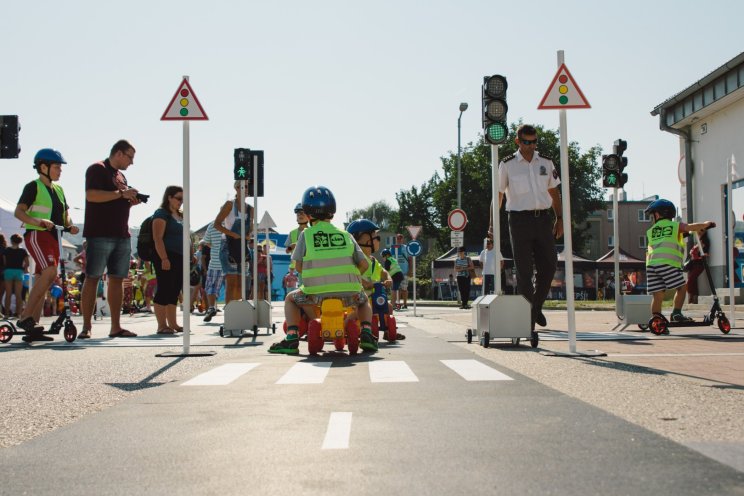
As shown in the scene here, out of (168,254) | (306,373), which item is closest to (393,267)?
(168,254)

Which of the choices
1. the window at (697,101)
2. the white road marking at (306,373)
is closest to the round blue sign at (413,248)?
the window at (697,101)

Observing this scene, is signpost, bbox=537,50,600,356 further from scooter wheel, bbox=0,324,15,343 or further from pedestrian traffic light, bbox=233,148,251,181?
scooter wheel, bbox=0,324,15,343

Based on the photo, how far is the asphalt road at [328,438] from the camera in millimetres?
2914

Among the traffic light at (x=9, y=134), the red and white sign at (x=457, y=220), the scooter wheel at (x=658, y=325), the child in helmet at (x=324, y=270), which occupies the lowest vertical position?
the scooter wheel at (x=658, y=325)

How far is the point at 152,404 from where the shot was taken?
484 centimetres

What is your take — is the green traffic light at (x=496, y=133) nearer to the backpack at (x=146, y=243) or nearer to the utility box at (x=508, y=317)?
the utility box at (x=508, y=317)

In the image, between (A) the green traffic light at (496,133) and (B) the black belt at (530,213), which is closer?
(A) the green traffic light at (496,133)

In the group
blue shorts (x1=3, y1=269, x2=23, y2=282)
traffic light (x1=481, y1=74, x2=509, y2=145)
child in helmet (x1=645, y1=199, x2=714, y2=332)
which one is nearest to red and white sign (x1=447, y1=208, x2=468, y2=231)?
child in helmet (x1=645, y1=199, x2=714, y2=332)

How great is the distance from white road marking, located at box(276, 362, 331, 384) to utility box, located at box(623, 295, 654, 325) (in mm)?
5942

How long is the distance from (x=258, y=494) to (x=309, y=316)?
5.82 m

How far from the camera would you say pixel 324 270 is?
26.5ft

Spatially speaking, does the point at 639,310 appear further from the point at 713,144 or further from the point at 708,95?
the point at 713,144

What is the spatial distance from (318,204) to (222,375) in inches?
99.5

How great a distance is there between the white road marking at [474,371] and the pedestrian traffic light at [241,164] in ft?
17.6
